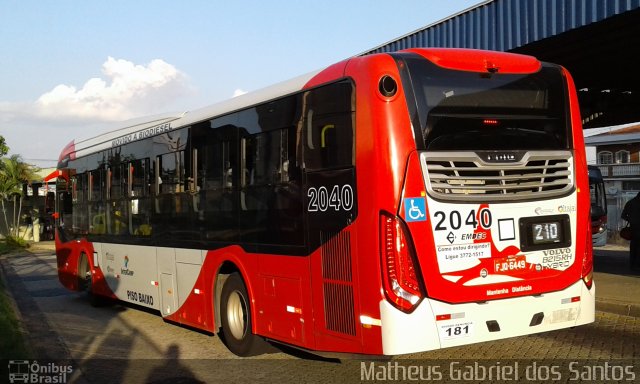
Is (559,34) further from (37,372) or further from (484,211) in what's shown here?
(37,372)

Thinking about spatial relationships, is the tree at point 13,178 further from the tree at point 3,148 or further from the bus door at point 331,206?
the bus door at point 331,206

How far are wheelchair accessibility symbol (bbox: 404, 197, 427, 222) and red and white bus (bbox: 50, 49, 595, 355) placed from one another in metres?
0.01

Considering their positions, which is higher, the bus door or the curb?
the bus door

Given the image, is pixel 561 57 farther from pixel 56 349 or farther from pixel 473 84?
pixel 56 349

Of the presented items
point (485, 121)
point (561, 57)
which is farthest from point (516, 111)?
point (561, 57)

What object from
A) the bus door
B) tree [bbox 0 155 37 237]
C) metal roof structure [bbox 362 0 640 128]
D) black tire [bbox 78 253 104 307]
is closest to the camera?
the bus door

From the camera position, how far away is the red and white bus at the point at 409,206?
5328 mm

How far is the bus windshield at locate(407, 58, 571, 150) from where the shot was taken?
221 inches

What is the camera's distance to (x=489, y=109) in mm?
5891

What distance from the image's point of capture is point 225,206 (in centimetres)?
773

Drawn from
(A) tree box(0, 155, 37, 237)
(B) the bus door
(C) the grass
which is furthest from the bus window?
(A) tree box(0, 155, 37, 237)

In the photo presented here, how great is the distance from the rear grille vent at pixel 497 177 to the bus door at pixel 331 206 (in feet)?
2.55

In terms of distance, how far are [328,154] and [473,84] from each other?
151cm

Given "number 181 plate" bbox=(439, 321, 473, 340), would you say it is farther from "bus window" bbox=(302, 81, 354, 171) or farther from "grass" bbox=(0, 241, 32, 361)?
"grass" bbox=(0, 241, 32, 361)
